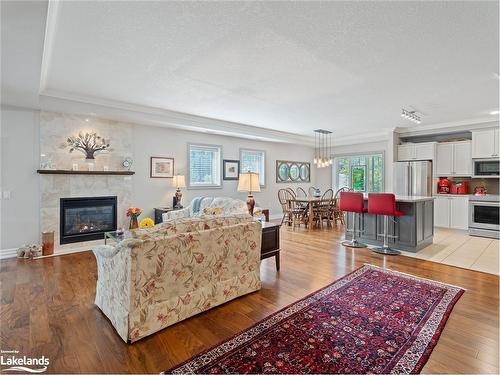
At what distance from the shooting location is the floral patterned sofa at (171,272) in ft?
6.82

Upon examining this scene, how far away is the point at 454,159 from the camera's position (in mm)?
6637

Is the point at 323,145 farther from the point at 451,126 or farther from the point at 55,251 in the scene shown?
the point at 55,251

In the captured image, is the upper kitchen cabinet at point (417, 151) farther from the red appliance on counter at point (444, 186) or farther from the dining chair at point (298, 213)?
the dining chair at point (298, 213)

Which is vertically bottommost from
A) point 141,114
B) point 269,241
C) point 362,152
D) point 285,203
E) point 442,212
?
point 269,241

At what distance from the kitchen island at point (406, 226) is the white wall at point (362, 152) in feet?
8.37

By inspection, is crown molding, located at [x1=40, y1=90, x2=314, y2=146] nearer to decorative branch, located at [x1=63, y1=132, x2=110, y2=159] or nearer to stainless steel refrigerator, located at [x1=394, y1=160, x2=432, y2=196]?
decorative branch, located at [x1=63, y1=132, x2=110, y2=159]

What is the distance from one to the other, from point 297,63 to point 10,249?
17.2 ft

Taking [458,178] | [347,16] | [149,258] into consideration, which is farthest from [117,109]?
[458,178]

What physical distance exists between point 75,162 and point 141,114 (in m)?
1.48

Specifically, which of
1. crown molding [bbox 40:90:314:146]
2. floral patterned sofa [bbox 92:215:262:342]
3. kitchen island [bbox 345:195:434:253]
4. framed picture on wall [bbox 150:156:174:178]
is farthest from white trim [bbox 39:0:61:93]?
kitchen island [bbox 345:195:434:253]

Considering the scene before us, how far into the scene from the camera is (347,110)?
5438mm

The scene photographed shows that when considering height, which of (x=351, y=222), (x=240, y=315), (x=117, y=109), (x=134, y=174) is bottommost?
(x=240, y=315)

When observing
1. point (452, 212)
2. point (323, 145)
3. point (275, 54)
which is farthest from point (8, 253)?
point (452, 212)

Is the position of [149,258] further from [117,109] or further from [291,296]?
[117,109]
